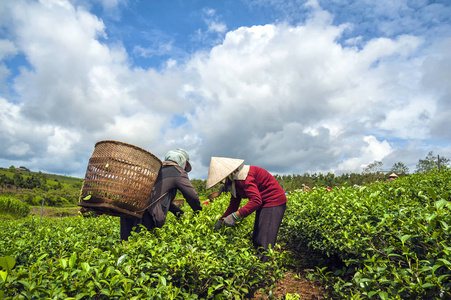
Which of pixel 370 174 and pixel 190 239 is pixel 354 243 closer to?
pixel 190 239

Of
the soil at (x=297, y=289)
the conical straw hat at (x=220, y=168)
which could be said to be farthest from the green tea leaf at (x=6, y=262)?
the soil at (x=297, y=289)

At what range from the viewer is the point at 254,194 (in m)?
2.99

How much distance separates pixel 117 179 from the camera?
2609 mm

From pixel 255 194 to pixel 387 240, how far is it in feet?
4.21

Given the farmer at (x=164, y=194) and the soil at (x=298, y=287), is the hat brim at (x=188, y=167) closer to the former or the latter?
the farmer at (x=164, y=194)

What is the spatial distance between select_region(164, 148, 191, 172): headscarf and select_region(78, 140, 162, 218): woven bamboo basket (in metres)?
0.56

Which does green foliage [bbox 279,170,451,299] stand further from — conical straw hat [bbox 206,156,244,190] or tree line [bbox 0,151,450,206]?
tree line [bbox 0,151,450,206]

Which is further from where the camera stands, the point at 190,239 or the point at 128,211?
the point at 128,211

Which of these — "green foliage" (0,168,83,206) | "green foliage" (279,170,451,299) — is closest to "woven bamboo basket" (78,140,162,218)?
"green foliage" (279,170,451,299)

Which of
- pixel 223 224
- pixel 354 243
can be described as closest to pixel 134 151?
pixel 223 224

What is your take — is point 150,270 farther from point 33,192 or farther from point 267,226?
point 33,192

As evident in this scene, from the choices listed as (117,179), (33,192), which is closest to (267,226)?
(117,179)

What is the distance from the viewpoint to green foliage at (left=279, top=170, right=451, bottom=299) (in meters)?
1.70

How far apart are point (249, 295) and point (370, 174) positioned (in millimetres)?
23384
